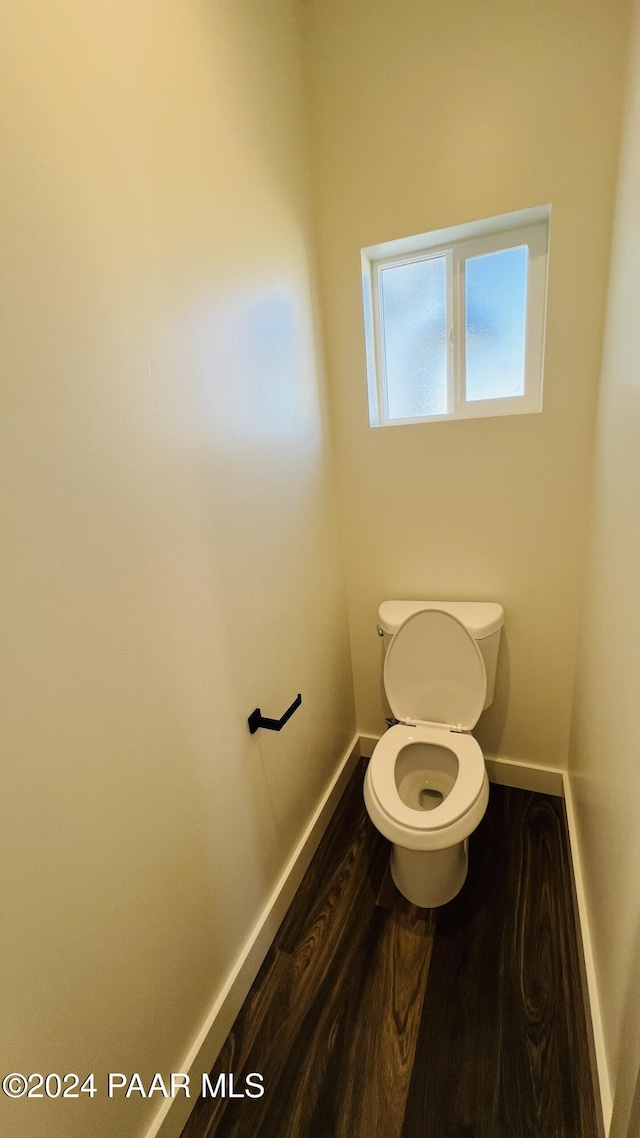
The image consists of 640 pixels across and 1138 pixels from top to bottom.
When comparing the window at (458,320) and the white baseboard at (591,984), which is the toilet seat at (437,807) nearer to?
the white baseboard at (591,984)

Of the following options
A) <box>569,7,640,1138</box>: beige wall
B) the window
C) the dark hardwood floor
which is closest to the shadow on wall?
<box>569,7,640,1138</box>: beige wall

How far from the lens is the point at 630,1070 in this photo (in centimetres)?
74

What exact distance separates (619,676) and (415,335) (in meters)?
1.26

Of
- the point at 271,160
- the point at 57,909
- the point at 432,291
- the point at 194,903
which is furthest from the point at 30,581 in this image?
the point at 432,291

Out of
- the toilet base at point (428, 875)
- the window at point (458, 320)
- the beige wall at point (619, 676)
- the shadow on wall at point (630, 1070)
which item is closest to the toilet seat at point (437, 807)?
the toilet base at point (428, 875)

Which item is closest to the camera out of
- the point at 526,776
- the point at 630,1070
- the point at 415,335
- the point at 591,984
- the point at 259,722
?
the point at 630,1070

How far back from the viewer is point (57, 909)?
0.69 metres

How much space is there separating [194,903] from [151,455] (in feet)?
3.18

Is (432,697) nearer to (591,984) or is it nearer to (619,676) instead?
(619,676)

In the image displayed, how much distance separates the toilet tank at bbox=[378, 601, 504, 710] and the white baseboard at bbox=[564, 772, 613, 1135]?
48 centimetres

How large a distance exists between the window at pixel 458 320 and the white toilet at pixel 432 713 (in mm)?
708

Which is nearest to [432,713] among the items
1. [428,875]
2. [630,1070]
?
[428,875]

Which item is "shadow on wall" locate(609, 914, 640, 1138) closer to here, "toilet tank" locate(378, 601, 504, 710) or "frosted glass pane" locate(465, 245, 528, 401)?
"toilet tank" locate(378, 601, 504, 710)

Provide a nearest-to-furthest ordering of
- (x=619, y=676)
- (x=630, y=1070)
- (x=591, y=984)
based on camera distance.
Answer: (x=630, y=1070), (x=619, y=676), (x=591, y=984)
